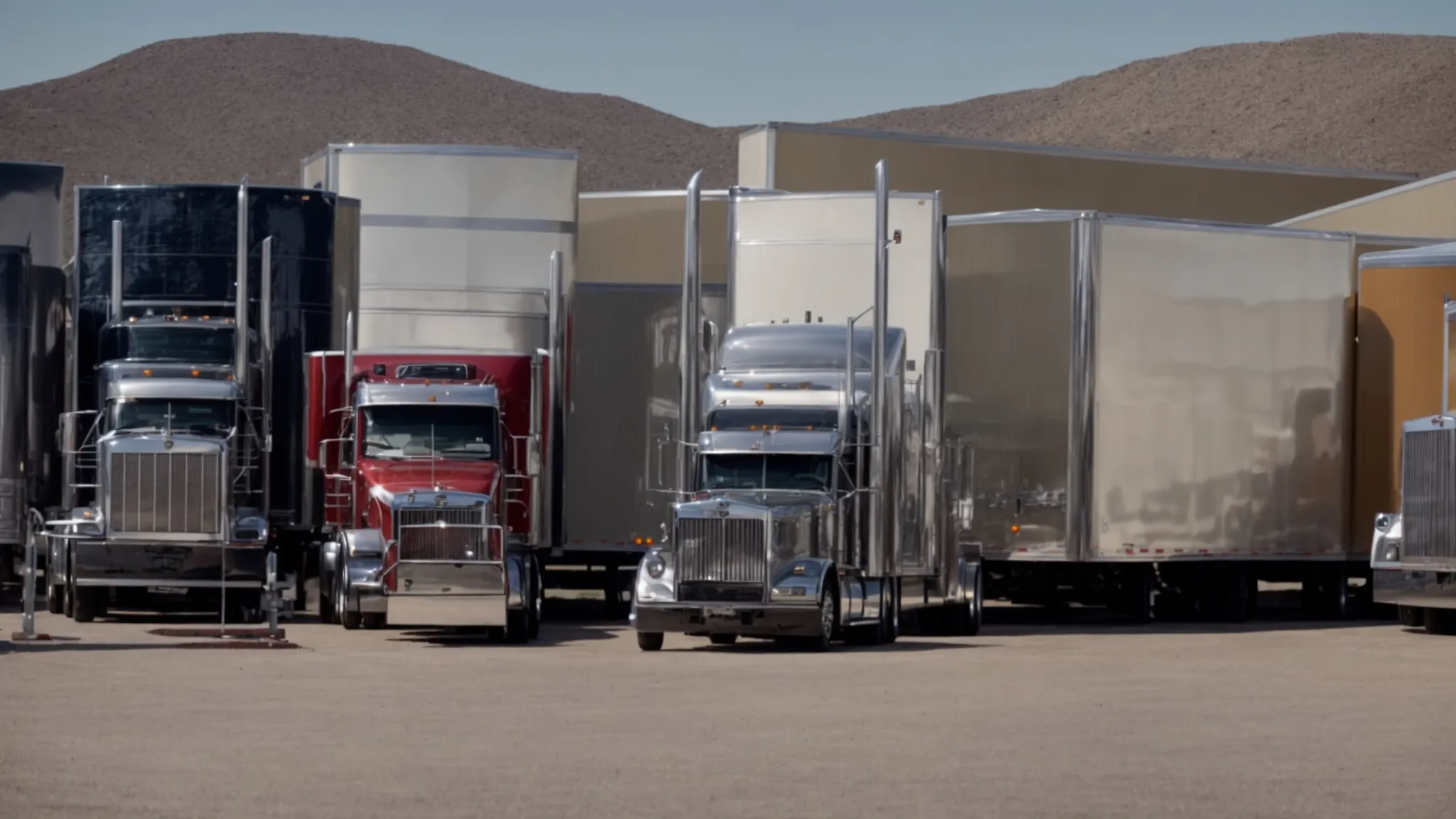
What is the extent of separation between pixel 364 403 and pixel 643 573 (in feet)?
14.5

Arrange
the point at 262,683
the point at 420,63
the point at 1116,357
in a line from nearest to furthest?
the point at 262,683 → the point at 1116,357 → the point at 420,63

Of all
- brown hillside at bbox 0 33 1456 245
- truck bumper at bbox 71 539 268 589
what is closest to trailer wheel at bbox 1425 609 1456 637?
truck bumper at bbox 71 539 268 589

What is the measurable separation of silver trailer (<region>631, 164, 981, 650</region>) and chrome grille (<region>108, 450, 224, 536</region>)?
5.32 meters

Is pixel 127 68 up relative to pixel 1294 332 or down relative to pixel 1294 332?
up

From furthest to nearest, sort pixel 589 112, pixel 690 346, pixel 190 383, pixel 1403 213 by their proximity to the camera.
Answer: pixel 589 112 → pixel 1403 213 → pixel 190 383 → pixel 690 346

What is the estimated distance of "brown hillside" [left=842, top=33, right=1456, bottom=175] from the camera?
11788 centimetres

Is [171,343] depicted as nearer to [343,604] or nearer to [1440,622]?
[343,604]

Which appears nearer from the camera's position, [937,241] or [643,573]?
[643,573]

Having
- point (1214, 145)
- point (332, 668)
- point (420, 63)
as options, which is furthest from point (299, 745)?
point (420, 63)

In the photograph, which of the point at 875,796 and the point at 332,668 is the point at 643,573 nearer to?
the point at 332,668

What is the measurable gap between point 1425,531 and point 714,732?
14.5m

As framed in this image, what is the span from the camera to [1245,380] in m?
29.1

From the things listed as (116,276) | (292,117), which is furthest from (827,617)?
(292,117)

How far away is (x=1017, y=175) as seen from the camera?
40156 millimetres
